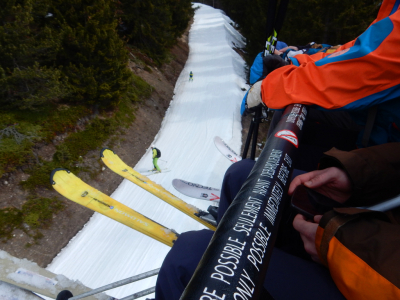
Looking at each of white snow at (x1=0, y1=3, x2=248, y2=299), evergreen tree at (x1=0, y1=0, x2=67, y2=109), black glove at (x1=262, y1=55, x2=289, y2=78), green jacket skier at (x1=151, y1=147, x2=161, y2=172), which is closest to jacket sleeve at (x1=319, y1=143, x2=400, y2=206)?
black glove at (x1=262, y1=55, x2=289, y2=78)

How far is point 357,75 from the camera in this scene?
1304 millimetres

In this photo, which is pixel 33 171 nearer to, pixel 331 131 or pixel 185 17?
pixel 331 131

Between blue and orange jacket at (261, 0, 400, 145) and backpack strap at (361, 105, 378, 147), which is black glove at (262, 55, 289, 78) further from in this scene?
backpack strap at (361, 105, 378, 147)

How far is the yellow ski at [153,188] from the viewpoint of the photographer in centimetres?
335

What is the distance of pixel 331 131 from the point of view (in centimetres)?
202

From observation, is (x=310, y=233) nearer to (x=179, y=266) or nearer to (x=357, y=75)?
(x=179, y=266)

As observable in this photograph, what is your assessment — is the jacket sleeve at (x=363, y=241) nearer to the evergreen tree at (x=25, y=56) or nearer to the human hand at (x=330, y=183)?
the human hand at (x=330, y=183)

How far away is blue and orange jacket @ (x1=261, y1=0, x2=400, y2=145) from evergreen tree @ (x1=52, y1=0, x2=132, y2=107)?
1042 centimetres

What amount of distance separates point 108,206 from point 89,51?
8.84 metres

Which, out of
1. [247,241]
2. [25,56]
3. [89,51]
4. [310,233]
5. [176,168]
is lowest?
[176,168]

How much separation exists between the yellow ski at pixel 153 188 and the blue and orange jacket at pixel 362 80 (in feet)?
6.64

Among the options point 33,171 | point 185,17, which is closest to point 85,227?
point 33,171

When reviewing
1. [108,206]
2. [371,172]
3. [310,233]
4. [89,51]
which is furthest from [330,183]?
[89,51]

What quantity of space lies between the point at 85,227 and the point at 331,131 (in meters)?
8.15
